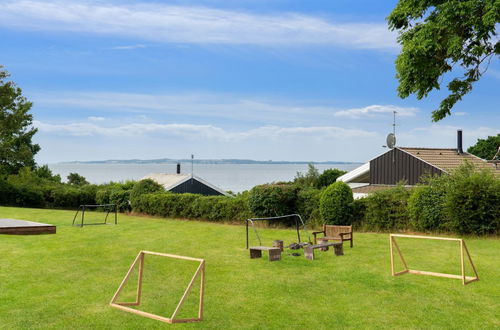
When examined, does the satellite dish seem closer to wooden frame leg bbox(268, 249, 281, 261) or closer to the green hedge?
the green hedge

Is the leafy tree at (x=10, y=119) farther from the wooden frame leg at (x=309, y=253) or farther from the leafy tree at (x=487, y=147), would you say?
the leafy tree at (x=487, y=147)

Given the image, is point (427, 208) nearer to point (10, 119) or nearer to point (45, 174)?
point (10, 119)

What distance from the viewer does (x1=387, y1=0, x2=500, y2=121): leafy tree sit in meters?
13.9

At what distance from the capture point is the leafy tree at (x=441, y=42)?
13.9 m

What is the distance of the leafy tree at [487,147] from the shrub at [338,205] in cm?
5331

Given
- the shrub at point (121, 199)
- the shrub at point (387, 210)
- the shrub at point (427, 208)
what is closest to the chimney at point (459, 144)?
the shrub at point (387, 210)

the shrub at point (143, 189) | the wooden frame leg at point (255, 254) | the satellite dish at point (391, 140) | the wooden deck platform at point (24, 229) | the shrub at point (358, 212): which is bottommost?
the wooden frame leg at point (255, 254)

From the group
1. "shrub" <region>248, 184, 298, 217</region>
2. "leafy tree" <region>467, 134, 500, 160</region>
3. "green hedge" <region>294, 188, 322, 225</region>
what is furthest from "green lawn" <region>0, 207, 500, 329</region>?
"leafy tree" <region>467, 134, 500, 160</region>

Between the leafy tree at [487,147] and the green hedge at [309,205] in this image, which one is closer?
the green hedge at [309,205]

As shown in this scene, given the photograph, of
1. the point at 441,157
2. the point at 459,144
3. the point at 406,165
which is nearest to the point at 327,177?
the point at 459,144

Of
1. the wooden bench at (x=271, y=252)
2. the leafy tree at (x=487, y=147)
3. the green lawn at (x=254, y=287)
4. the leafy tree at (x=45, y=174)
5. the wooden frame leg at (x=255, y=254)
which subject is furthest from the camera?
the leafy tree at (x=487, y=147)

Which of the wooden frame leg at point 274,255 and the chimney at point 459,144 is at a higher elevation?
the chimney at point 459,144

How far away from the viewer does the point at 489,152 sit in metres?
67.1

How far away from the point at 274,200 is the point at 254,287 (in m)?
11.6
